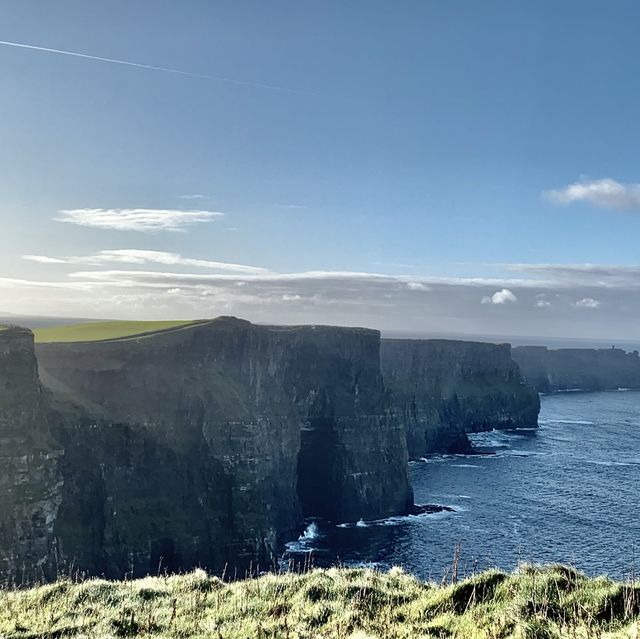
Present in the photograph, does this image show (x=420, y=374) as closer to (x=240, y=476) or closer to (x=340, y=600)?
(x=240, y=476)

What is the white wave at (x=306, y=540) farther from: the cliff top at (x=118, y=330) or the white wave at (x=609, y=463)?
the white wave at (x=609, y=463)

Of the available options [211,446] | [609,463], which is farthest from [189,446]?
[609,463]

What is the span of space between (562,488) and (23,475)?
90396 mm

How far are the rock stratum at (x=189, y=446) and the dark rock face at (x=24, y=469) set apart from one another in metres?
0.12

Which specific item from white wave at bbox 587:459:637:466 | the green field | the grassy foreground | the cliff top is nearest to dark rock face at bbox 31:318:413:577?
the cliff top

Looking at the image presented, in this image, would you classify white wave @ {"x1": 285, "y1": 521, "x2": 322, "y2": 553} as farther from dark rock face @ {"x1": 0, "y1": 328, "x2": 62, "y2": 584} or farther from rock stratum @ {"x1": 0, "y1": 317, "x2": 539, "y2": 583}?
dark rock face @ {"x1": 0, "y1": 328, "x2": 62, "y2": 584}

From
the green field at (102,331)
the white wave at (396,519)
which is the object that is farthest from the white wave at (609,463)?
the green field at (102,331)

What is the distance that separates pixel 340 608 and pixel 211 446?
66.9 metres

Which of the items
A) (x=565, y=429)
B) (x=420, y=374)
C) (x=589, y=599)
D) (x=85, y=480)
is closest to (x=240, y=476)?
(x=85, y=480)

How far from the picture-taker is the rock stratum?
60500 mm

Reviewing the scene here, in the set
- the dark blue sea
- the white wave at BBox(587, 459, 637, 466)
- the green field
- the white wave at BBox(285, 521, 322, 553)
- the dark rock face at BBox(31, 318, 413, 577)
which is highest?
the green field

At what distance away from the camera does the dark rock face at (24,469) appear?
56.1 meters

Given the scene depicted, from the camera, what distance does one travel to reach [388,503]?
105375mm

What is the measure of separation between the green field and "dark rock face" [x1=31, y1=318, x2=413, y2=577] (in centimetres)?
602
